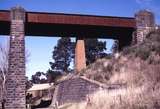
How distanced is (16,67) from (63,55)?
5510cm

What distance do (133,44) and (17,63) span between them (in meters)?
10.8

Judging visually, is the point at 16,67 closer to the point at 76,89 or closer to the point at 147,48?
the point at 76,89

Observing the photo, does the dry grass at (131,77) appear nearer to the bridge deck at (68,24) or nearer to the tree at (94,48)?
the bridge deck at (68,24)

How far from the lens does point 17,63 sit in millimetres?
31234

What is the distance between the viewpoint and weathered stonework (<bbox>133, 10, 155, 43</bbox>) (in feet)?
117

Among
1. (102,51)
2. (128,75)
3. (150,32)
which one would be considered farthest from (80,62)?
(102,51)

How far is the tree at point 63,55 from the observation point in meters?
84.9

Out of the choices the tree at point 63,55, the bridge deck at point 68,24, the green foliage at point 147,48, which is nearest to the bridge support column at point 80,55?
the bridge deck at point 68,24

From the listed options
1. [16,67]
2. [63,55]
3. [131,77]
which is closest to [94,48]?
[63,55]

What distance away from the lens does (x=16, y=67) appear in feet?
102

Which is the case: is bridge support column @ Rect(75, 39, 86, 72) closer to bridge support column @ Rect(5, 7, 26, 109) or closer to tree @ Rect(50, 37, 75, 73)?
bridge support column @ Rect(5, 7, 26, 109)

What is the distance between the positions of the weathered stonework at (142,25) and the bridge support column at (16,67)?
1032 centimetres

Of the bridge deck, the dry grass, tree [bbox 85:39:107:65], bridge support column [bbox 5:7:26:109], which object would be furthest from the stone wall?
tree [bbox 85:39:107:65]

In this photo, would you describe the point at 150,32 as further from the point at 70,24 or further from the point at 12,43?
the point at 12,43
